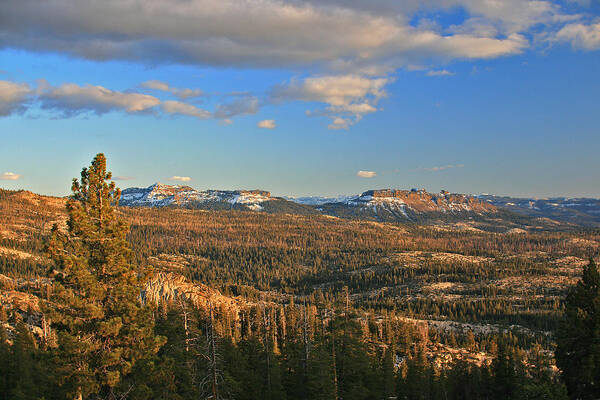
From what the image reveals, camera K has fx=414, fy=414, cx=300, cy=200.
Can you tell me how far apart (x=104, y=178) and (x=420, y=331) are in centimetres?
9363

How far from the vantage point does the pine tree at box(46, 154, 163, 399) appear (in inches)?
883

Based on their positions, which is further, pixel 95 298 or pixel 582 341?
pixel 582 341

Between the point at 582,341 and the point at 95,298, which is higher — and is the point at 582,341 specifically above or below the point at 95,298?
below

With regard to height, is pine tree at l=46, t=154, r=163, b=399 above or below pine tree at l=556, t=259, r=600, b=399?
above

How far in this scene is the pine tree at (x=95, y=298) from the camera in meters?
22.4

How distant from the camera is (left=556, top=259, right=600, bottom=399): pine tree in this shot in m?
33.0

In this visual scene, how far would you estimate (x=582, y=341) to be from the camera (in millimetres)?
34156

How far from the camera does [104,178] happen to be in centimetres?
2569

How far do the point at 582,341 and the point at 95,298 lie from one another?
37.1 m

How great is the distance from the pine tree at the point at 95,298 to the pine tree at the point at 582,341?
108ft

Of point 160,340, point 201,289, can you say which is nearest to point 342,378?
point 160,340

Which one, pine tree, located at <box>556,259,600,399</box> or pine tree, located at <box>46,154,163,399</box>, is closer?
pine tree, located at <box>46,154,163,399</box>

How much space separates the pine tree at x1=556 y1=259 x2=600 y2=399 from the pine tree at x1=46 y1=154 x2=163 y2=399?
108 ft

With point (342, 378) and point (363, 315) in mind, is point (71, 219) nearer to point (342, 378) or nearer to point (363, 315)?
point (342, 378)
